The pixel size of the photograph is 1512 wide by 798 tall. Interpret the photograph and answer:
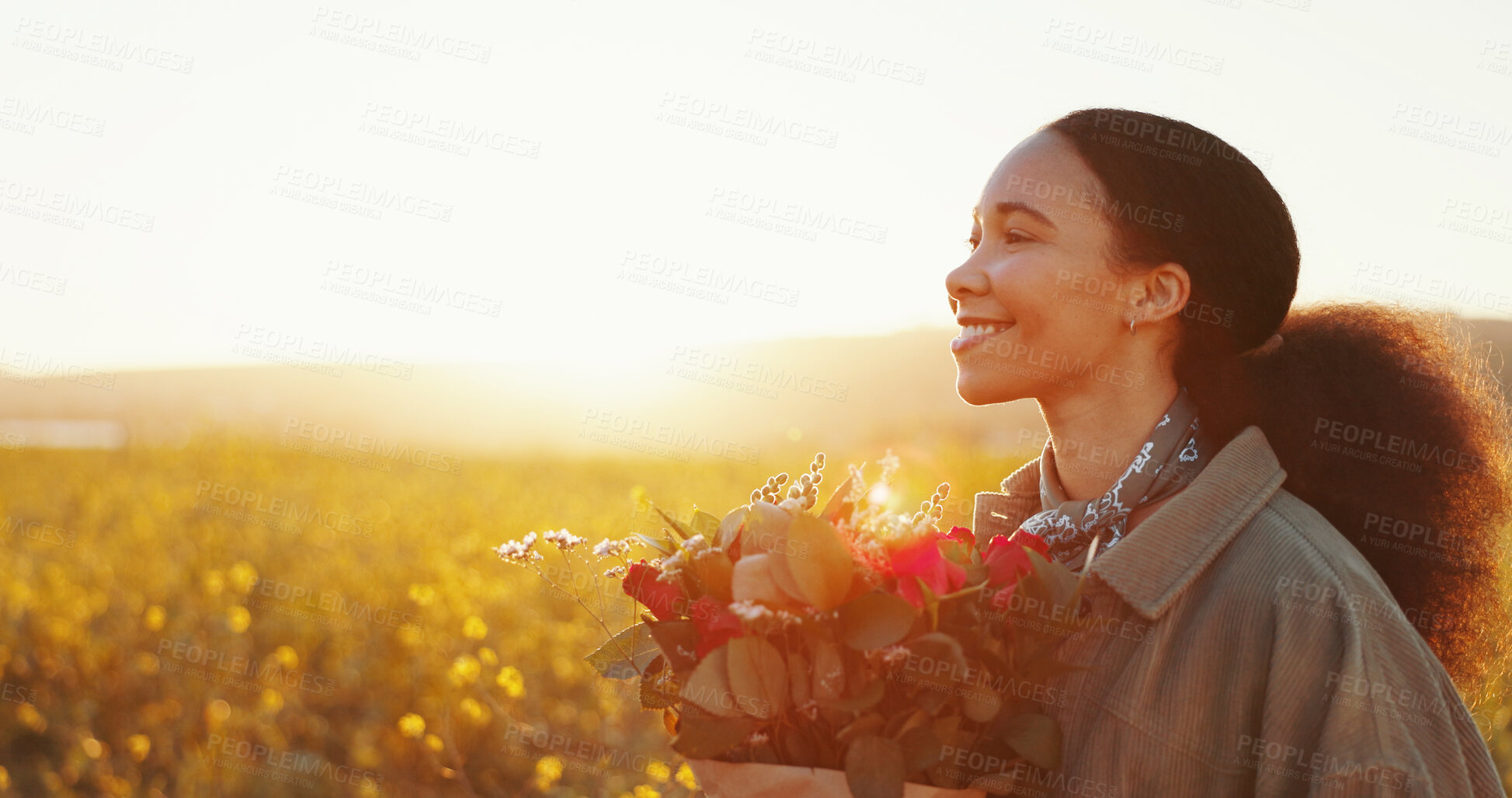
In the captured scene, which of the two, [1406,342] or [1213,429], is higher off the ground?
[1406,342]

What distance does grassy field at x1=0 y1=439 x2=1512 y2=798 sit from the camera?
4.38 m

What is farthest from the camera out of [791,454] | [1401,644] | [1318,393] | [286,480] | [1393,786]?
[791,454]

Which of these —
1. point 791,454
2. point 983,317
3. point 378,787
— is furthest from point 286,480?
point 983,317

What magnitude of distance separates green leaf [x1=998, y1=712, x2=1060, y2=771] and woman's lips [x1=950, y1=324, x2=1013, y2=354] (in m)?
0.73

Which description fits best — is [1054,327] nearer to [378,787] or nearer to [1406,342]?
[1406,342]

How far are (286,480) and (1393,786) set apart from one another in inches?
432

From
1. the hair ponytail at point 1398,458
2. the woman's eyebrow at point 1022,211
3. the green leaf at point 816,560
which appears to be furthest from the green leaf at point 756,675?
the hair ponytail at point 1398,458

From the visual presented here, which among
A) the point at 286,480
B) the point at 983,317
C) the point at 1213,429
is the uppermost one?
the point at 983,317

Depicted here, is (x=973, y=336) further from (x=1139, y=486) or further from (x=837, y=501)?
(x=837, y=501)

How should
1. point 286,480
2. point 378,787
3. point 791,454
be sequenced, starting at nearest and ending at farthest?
point 378,787, point 286,480, point 791,454

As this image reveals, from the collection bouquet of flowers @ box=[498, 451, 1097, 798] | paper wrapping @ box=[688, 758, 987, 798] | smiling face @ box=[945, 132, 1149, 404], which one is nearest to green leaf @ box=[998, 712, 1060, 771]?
bouquet of flowers @ box=[498, 451, 1097, 798]

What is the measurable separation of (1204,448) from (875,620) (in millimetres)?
935

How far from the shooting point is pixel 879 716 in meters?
1.42

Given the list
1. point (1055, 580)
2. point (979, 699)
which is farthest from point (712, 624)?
point (1055, 580)
